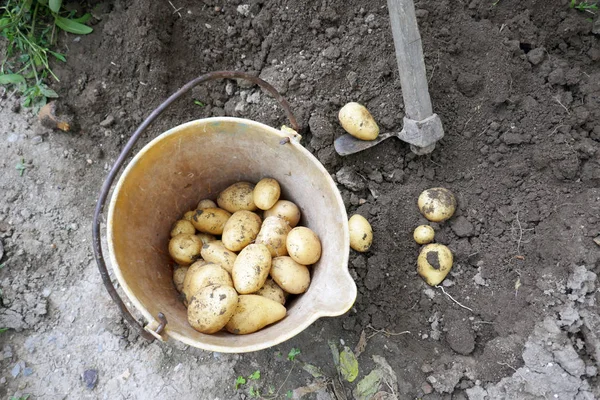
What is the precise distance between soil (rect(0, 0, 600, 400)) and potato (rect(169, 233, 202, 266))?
1.34 ft

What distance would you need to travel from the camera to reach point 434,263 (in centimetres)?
192

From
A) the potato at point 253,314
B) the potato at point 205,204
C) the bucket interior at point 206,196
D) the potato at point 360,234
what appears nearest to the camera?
the bucket interior at point 206,196

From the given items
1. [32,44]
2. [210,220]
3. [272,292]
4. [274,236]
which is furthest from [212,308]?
[32,44]

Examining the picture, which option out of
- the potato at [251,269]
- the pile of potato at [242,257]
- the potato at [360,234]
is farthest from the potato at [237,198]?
the potato at [360,234]

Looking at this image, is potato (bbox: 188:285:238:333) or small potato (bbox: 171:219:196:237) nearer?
potato (bbox: 188:285:238:333)

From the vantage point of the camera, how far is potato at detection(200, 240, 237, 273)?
1802mm

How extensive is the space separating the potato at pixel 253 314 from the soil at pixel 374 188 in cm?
37

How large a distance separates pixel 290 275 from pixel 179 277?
496mm

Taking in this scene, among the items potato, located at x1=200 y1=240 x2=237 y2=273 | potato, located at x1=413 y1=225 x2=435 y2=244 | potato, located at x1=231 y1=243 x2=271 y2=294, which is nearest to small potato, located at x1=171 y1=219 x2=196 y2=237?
potato, located at x1=200 y1=240 x2=237 y2=273

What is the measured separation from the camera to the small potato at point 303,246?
5.62 feet

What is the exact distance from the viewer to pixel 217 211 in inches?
78.4

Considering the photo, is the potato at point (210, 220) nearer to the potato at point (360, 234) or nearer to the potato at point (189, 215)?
the potato at point (189, 215)

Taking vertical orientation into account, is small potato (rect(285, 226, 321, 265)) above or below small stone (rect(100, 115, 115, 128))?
below

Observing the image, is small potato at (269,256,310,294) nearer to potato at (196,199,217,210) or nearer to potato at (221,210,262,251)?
potato at (221,210,262,251)
